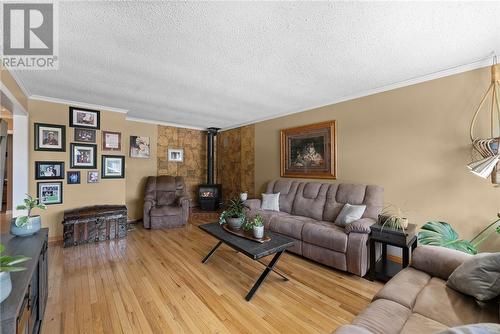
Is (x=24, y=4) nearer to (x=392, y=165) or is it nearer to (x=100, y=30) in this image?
(x=100, y=30)

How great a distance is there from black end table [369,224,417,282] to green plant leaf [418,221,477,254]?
0.43 ft

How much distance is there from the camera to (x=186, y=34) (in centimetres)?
182

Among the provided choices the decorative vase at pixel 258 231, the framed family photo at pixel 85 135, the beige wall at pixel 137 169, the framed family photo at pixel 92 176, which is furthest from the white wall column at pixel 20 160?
the decorative vase at pixel 258 231

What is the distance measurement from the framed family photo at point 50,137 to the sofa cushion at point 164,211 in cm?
190

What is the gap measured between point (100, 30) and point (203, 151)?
451cm

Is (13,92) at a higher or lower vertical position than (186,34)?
lower

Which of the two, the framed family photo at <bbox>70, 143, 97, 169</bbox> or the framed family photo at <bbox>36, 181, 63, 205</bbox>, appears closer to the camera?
the framed family photo at <bbox>36, 181, 63, 205</bbox>

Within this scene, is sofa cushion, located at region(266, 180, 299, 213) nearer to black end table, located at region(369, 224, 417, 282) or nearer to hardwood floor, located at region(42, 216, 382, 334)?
hardwood floor, located at region(42, 216, 382, 334)

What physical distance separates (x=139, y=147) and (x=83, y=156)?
1.24 meters

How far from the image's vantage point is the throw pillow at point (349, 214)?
2775 millimetres

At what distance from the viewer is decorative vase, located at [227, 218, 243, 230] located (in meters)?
2.67

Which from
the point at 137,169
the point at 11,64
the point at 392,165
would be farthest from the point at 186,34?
the point at 137,169

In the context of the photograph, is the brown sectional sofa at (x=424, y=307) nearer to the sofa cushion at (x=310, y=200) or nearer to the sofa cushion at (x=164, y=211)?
the sofa cushion at (x=310, y=200)

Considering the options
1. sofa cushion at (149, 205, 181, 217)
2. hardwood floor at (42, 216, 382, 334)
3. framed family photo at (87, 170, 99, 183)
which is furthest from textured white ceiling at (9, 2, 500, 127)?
hardwood floor at (42, 216, 382, 334)
